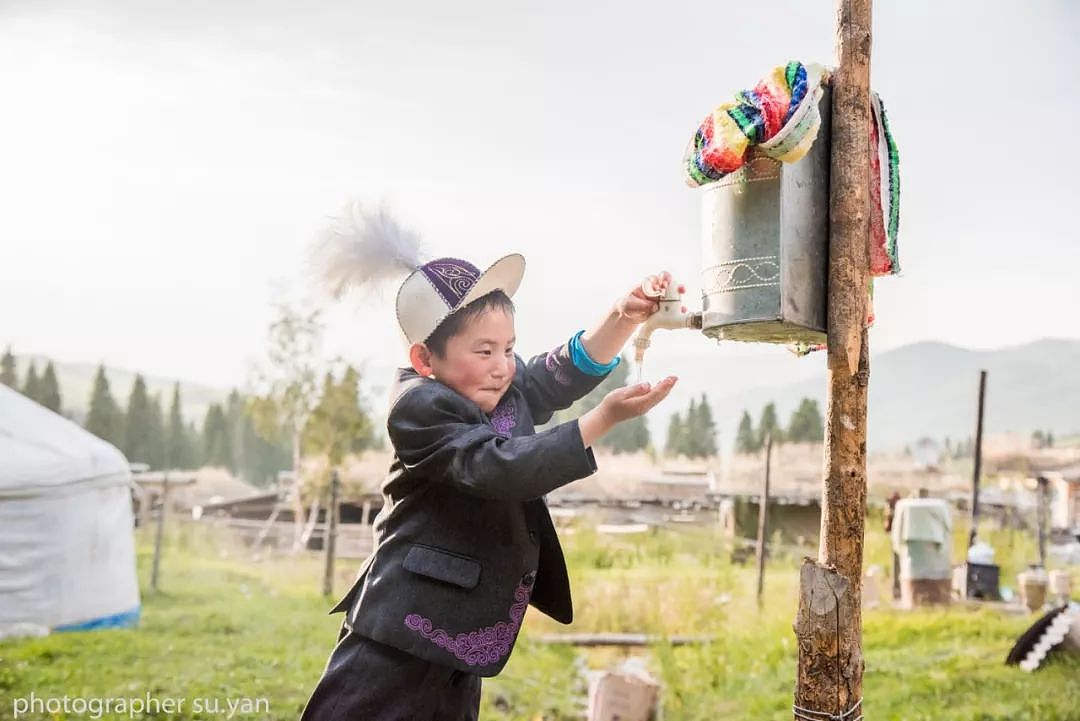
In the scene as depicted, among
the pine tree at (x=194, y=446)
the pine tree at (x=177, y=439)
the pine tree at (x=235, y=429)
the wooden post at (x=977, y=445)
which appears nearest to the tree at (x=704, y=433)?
the wooden post at (x=977, y=445)

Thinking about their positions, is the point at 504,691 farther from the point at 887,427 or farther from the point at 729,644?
the point at 887,427

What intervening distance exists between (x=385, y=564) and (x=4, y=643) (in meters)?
5.39

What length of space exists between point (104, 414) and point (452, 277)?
13.6m

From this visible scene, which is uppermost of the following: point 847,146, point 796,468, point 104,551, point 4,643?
point 847,146

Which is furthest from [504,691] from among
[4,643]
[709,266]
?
[709,266]

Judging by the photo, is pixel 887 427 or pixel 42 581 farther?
pixel 887 427

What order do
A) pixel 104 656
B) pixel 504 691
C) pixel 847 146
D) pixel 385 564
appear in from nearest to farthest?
pixel 385 564
pixel 847 146
pixel 504 691
pixel 104 656

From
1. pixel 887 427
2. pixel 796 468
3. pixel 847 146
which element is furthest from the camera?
pixel 887 427

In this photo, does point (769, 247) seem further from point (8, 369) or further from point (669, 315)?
point (8, 369)

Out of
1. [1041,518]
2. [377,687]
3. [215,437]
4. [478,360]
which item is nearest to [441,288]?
[478,360]

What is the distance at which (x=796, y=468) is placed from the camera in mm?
11297

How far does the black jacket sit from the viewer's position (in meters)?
1.96

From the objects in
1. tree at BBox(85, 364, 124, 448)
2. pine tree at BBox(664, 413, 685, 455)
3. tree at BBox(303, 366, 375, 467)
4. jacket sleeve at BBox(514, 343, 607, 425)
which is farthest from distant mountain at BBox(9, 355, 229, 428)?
jacket sleeve at BBox(514, 343, 607, 425)

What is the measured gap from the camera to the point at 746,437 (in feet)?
40.5
